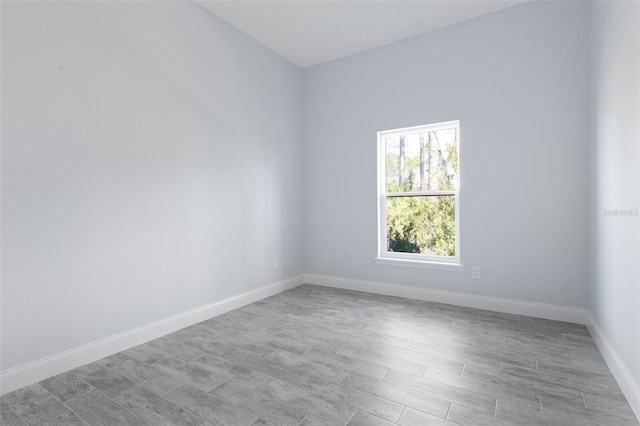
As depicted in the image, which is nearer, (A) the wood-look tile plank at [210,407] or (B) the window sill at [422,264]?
(A) the wood-look tile plank at [210,407]

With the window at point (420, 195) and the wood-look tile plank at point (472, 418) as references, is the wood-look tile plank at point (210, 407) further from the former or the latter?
the window at point (420, 195)

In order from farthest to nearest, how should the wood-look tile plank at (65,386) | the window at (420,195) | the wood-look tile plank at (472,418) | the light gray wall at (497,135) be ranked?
1. the window at (420,195)
2. the light gray wall at (497,135)
3. the wood-look tile plank at (65,386)
4. the wood-look tile plank at (472,418)

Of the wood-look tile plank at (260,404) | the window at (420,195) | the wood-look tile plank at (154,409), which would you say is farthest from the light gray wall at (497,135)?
the wood-look tile plank at (154,409)

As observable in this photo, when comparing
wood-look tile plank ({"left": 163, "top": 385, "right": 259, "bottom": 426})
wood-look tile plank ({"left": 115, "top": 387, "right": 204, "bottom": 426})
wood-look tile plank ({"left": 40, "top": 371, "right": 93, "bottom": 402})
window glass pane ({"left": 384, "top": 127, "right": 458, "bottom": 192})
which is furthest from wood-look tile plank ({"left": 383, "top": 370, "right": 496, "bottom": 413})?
window glass pane ({"left": 384, "top": 127, "right": 458, "bottom": 192})

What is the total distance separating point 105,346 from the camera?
7.66ft

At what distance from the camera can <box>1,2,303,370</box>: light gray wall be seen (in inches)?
77.6

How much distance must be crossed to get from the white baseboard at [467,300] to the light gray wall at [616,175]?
0.28 metres

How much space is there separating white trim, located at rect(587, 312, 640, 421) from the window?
1.25 meters

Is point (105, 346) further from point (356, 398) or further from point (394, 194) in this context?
point (394, 194)

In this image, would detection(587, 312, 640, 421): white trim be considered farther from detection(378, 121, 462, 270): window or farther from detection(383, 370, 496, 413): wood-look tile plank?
detection(378, 121, 462, 270): window

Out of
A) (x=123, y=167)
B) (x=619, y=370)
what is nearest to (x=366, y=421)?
(x=619, y=370)

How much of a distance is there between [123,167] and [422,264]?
308cm

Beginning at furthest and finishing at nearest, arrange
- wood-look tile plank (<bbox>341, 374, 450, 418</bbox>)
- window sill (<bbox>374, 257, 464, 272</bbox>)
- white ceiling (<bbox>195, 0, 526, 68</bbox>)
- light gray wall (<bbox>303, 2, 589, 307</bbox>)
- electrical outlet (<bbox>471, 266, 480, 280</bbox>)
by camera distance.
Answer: window sill (<bbox>374, 257, 464, 272</bbox>) < electrical outlet (<bbox>471, 266, 480, 280</bbox>) < white ceiling (<bbox>195, 0, 526, 68</bbox>) < light gray wall (<bbox>303, 2, 589, 307</bbox>) < wood-look tile plank (<bbox>341, 374, 450, 418</bbox>)

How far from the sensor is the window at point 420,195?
11.8 ft
